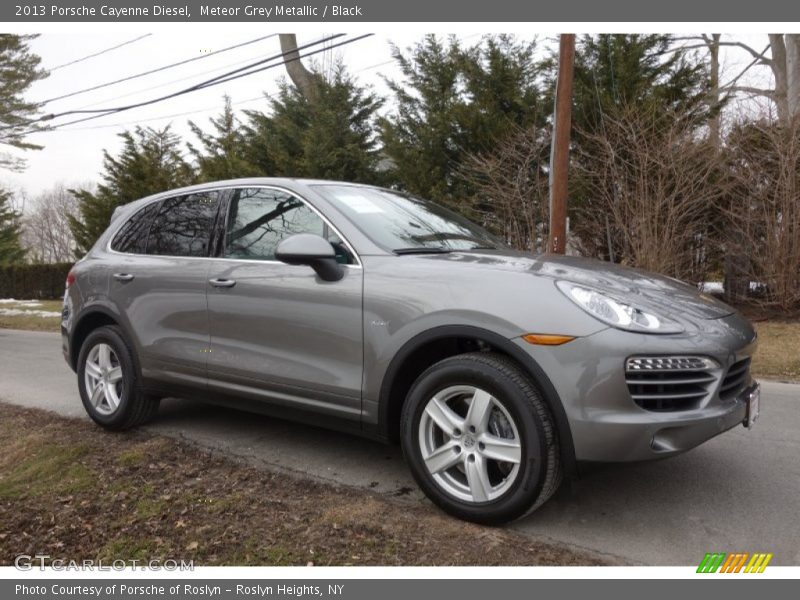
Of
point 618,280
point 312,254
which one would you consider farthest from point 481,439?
point 312,254

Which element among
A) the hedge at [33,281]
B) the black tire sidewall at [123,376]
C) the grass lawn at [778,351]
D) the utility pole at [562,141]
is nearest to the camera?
the black tire sidewall at [123,376]

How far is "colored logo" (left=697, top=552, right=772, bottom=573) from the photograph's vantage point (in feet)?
8.52

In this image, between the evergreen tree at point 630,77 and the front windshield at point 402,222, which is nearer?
the front windshield at point 402,222

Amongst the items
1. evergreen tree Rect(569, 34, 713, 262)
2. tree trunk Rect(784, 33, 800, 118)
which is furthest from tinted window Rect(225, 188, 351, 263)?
tree trunk Rect(784, 33, 800, 118)

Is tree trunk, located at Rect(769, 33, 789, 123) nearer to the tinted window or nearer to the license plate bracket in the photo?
the license plate bracket

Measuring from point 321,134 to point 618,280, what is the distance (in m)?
13.8

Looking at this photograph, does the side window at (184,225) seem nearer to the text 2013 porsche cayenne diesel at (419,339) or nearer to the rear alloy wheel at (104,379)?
the text 2013 porsche cayenne diesel at (419,339)

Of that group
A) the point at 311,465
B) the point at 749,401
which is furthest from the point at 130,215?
the point at 749,401

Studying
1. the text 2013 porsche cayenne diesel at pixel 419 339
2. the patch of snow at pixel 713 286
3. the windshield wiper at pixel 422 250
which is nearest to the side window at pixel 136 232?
the text 2013 porsche cayenne diesel at pixel 419 339

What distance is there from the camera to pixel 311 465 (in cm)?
388

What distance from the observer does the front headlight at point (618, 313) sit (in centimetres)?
270

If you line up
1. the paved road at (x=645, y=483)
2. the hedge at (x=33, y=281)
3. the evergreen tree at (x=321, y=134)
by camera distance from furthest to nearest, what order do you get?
1. the hedge at (x=33, y=281)
2. the evergreen tree at (x=321, y=134)
3. the paved road at (x=645, y=483)

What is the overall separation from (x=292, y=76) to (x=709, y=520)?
2048cm

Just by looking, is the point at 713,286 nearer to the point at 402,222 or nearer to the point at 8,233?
the point at 402,222
